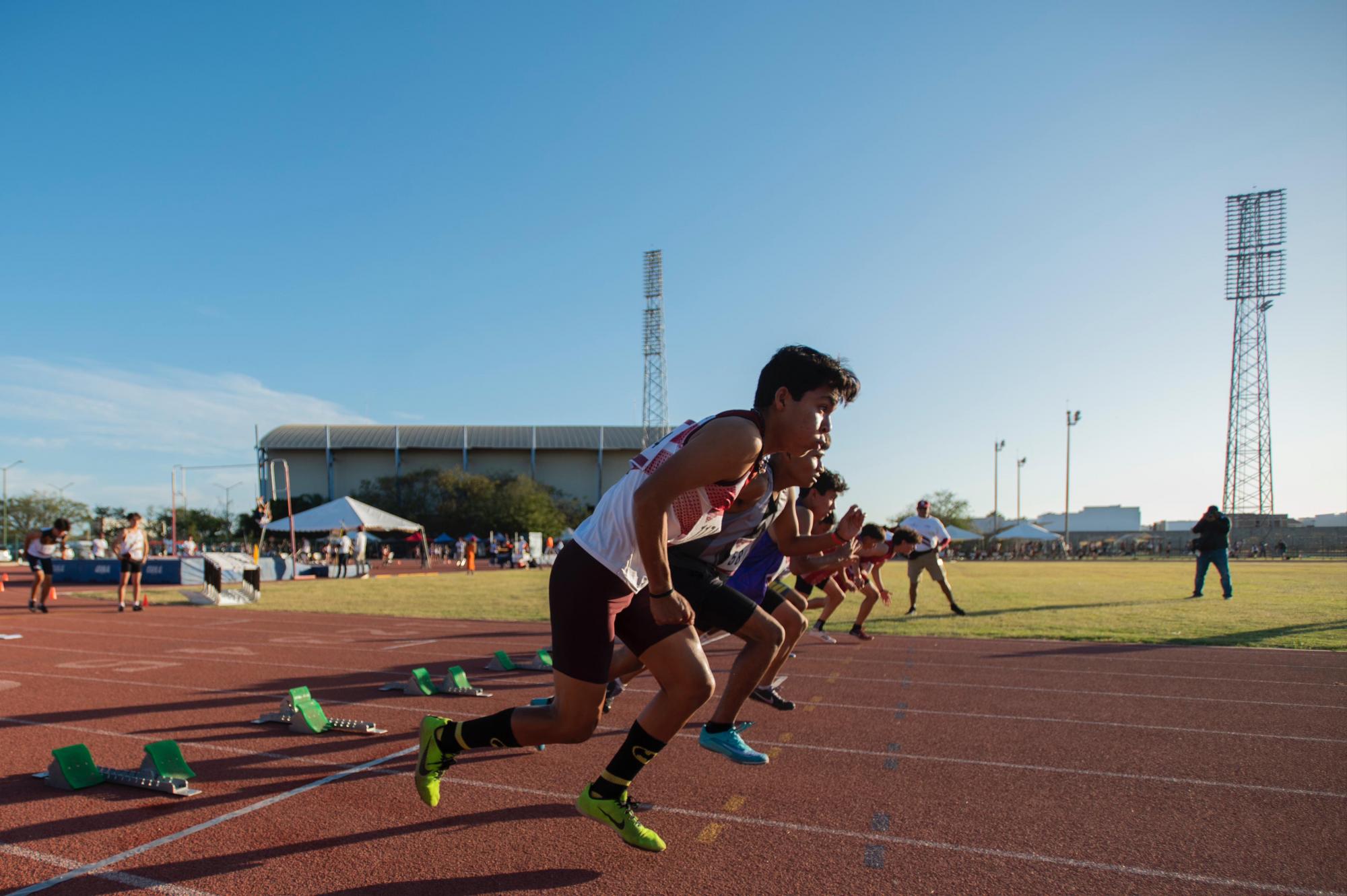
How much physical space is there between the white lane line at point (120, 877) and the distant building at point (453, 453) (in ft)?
262

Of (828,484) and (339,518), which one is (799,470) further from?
(339,518)

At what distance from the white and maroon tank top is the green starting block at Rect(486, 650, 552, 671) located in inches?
202

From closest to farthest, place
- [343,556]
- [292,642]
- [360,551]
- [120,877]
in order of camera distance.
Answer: [120,877] → [292,642] → [343,556] → [360,551]

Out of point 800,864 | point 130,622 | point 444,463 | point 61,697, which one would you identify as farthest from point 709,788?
point 444,463

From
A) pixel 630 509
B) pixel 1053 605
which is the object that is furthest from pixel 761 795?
pixel 1053 605

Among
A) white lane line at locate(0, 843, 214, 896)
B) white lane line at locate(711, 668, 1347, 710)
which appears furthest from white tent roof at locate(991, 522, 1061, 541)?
white lane line at locate(0, 843, 214, 896)

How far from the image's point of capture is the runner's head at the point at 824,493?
21.3 ft

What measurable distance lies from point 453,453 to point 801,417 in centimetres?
8691

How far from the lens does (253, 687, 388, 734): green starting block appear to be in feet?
17.4

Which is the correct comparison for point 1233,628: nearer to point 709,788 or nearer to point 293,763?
point 709,788

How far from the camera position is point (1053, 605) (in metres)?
15.5

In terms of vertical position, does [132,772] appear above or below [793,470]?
below

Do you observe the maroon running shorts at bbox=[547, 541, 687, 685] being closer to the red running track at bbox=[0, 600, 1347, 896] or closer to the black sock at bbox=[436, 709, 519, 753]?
the black sock at bbox=[436, 709, 519, 753]

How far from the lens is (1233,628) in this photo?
11.4 m
